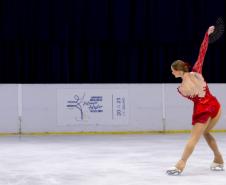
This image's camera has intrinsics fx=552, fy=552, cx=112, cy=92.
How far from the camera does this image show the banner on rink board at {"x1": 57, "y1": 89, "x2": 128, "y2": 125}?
10602 mm

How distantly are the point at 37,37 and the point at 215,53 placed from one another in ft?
12.5

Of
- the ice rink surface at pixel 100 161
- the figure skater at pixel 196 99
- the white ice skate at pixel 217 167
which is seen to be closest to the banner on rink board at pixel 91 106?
the ice rink surface at pixel 100 161

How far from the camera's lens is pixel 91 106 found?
1066 cm

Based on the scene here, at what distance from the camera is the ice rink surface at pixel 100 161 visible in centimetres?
493

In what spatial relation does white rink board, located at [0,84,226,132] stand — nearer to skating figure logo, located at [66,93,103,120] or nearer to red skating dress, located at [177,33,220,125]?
skating figure logo, located at [66,93,103,120]

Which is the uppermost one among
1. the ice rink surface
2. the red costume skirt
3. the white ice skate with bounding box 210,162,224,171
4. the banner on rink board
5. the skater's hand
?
the skater's hand

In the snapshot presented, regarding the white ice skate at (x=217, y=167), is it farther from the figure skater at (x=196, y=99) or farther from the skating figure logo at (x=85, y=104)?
the skating figure logo at (x=85, y=104)

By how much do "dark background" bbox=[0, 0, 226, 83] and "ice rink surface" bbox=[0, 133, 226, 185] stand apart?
208 cm

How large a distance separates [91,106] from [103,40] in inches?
61.7

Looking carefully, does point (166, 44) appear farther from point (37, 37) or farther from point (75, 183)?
point (75, 183)

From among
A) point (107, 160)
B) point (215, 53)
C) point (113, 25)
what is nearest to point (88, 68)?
point (113, 25)

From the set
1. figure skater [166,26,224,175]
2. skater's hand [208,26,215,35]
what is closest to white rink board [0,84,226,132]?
figure skater [166,26,224,175]

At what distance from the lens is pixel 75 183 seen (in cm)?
475

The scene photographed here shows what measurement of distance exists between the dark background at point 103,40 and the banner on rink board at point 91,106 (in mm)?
704
